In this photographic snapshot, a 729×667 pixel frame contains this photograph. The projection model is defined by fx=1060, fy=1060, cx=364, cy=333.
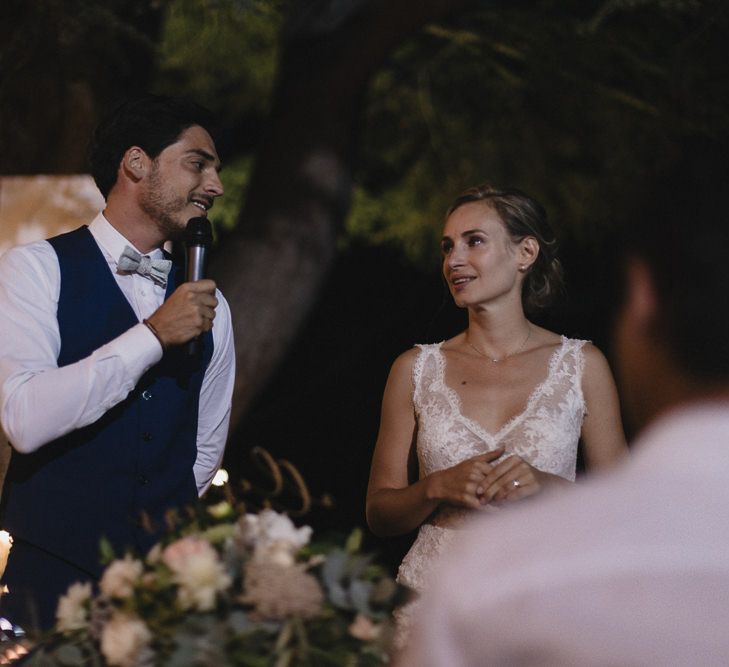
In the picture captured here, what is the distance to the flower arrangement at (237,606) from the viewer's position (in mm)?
1593

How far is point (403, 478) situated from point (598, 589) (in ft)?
8.09

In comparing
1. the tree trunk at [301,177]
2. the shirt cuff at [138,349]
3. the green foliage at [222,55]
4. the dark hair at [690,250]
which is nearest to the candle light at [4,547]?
the shirt cuff at [138,349]

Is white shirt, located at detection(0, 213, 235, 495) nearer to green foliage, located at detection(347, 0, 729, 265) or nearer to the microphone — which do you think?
the microphone

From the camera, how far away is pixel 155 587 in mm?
1683

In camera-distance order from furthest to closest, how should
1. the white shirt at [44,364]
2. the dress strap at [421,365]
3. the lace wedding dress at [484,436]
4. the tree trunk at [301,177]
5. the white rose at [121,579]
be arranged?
the tree trunk at [301,177]
the dress strap at [421,365]
the lace wedding dress at [484,436]
the white shirt at [44,364]
the white rose at [121,579]

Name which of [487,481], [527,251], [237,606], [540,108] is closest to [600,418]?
[527,251]

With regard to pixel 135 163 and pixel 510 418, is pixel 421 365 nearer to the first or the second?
pixel 510 418

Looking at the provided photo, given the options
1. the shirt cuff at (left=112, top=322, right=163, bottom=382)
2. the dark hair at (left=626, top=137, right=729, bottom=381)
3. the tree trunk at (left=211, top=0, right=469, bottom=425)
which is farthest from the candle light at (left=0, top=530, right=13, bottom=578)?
the tree trunk at (left=211, top=0, right=469, bottom=425)

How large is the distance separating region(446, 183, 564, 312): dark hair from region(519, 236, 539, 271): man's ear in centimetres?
2

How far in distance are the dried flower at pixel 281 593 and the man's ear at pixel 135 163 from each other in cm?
175

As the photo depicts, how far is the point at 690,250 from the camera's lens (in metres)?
1.28

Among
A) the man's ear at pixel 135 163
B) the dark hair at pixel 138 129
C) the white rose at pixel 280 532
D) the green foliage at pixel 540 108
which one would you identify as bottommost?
the white rose at pixel 280 532

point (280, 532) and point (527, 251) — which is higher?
point (527, 251)

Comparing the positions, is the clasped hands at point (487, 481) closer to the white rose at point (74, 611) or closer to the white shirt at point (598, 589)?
the white rose at point (74, 611)
